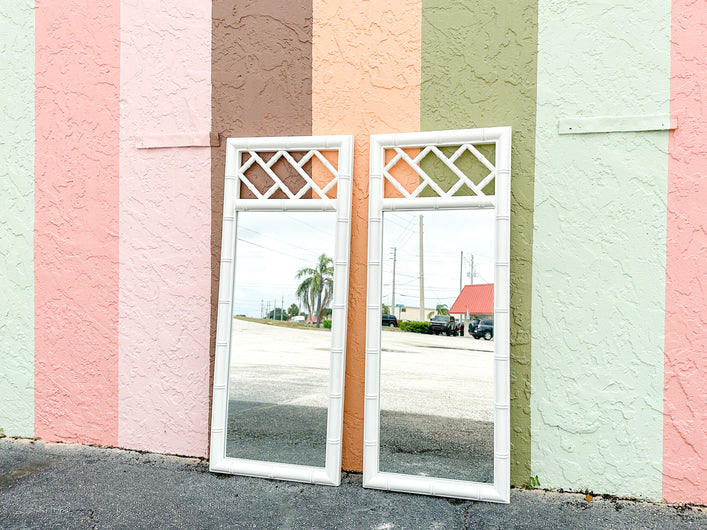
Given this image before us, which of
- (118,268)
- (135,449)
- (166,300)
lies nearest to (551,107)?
(166,300)

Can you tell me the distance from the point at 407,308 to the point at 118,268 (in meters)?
1.87

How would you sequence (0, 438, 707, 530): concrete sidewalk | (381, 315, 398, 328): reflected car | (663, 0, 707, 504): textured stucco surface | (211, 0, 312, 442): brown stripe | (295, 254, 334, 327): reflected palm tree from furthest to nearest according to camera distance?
(211, 0, 312, 442): brown stripe → (295, 254, 334, 327): reflected palm tree → (381, 315, 398, 328): reflected car → (663, 0, 707, 504): textured stucco surface → (0, 438, 707, 530): concrete sidewalk

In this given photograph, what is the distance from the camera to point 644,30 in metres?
2.86

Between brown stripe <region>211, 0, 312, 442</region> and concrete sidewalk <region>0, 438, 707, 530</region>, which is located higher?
brown stripe <region>211, 0, 312, 442</region>

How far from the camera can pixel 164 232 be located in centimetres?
347

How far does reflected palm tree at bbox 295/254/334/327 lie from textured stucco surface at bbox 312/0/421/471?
0.15 metres

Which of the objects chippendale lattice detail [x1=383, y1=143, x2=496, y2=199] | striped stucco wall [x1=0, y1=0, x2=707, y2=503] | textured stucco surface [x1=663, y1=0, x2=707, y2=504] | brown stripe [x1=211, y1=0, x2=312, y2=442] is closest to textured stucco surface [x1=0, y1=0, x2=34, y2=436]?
striped stucco wall [x1=0, y1=0, x2=707, y2=503]

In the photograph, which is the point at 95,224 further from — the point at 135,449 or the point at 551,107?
the point at 551,107

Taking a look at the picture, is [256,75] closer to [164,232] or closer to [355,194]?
[355,194]

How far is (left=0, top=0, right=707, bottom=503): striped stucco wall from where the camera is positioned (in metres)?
2.83

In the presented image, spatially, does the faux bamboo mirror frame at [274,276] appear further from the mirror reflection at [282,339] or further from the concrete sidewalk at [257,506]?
the concrete sidewalk at [257,506]

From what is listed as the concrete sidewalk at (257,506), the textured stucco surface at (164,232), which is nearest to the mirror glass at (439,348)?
the concrete sidewalk at (257,506)

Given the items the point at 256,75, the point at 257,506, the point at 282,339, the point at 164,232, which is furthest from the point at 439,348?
the point at 256,75

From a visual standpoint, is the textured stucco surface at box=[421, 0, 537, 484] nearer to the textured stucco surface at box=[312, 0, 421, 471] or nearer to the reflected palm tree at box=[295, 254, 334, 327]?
the textured stucco surface at box=[312, 0, 421, 471]
